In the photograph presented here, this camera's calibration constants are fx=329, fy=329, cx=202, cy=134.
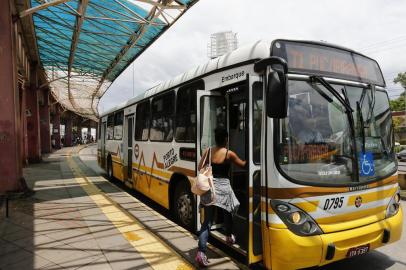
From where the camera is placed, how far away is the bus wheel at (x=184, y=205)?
18.2ft

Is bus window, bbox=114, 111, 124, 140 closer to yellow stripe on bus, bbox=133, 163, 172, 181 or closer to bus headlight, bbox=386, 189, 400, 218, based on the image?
yellow stripe on bus, bbox=133, 163, 172, 181

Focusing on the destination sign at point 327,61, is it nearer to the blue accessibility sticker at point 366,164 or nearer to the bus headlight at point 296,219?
the blue accessibility sticker at point 366,164

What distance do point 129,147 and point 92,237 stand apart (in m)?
4.36

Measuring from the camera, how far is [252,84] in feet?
12.5

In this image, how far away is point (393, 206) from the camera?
4.28 meters

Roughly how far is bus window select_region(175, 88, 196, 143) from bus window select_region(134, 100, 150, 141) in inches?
78.1

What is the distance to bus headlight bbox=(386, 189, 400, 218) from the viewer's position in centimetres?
419

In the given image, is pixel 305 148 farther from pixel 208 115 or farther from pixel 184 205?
pixel 184 205

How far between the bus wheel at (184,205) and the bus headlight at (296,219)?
2.13 m

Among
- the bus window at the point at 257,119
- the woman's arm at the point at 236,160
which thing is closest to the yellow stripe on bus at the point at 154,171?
the woman's arm at the point at 236,160

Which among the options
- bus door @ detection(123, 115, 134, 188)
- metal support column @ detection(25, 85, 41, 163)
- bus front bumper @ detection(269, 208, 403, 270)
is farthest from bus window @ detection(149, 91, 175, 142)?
metal support column @ detection(25, 85, 41, 163)

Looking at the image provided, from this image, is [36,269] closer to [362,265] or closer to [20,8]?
[362,265]

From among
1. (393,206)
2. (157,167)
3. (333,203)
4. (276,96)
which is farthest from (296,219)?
(157,167)

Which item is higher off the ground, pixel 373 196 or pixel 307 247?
pixel 373 196
